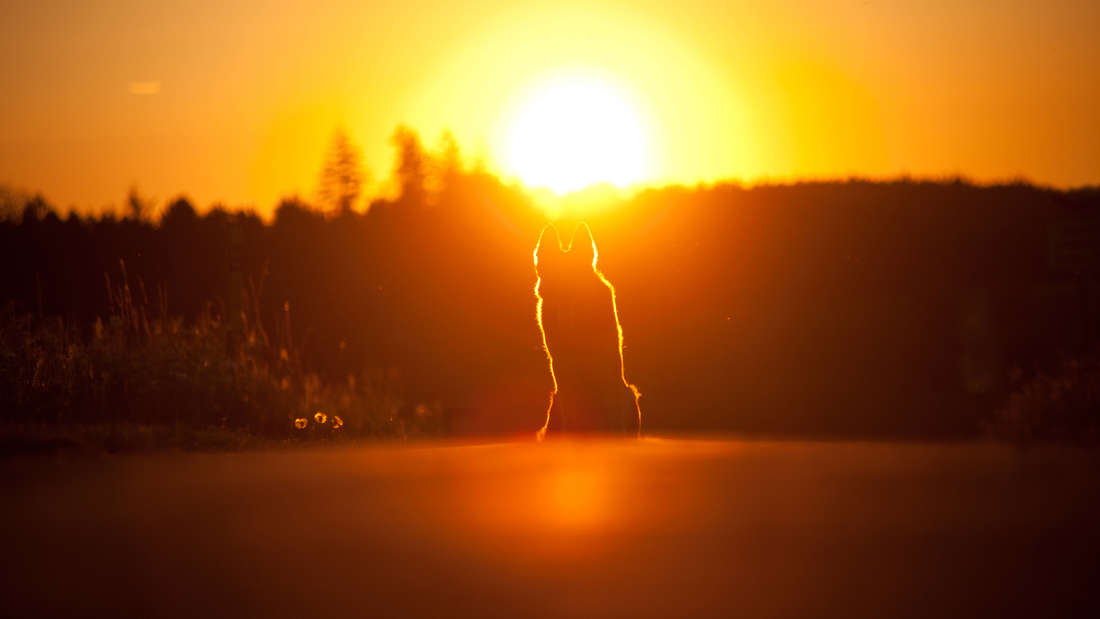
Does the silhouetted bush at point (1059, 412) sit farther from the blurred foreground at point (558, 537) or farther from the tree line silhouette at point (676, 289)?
the tree line silhouette at point (676, 289)

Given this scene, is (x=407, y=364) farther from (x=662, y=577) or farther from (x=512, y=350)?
(x=662, y=577)

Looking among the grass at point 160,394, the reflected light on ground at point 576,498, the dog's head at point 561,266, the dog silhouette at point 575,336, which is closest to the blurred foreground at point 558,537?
the reflected light on ground at point 576,498

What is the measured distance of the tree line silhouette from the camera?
54.8 ft

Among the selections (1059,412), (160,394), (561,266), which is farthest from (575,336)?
(1059,412)

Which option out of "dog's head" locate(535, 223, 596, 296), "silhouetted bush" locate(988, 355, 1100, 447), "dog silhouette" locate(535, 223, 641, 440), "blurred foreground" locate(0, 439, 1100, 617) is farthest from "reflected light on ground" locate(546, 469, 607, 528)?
"silhouetted bush" locate(988, 355, 1100, 447)

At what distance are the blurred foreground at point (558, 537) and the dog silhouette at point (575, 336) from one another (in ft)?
7.68

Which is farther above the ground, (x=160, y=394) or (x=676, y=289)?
(x=676, y=289)

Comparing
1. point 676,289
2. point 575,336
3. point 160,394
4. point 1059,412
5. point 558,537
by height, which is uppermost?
point 676,289

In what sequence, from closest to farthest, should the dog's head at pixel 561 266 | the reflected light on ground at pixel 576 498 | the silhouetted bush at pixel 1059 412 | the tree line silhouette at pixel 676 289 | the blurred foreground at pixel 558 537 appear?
the blurred foreground at pixel 558 537 < the reflected light on ground at pixel 576 498 < the silhouetted bush at pixel 1059 412 < the dog's head at pixel 561 266 < the tree line silhouette at pixel 676 289

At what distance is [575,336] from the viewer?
34.2 ft

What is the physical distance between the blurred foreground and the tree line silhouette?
632 cm

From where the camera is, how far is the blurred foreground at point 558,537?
3992 millimetres

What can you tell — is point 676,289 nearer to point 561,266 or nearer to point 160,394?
point 561,266

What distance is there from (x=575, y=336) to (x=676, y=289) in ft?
38.3
